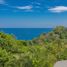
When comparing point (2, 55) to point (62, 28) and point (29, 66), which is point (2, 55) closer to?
point (29, 66)

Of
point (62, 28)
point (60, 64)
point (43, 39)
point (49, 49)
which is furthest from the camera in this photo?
point (62, 28)

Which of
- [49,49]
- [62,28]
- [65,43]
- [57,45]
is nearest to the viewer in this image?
[49,49]

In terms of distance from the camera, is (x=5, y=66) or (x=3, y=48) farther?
(x=3, y=48)

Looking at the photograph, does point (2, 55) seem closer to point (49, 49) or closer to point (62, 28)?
point (49, 49)

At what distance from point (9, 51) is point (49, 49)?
Result: 4102 millimetres

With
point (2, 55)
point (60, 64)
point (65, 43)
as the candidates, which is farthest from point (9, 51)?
point (65, 43)

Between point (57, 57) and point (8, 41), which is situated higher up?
point (8, 41)

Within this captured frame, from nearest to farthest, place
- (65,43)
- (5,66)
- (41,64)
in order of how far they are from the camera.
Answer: (5,66) → (41,64) → (65,43)

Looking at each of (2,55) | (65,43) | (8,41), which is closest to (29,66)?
(2,55)

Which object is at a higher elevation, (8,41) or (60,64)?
(8,41)

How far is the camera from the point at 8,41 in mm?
12258

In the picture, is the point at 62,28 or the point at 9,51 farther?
the point at 62,28

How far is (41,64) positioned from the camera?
37.6 feet

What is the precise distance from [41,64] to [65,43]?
6590mm
